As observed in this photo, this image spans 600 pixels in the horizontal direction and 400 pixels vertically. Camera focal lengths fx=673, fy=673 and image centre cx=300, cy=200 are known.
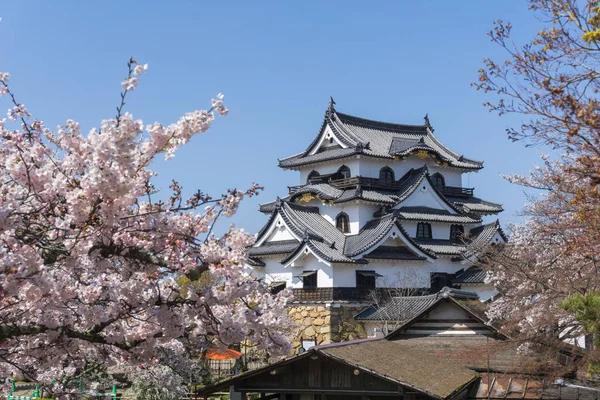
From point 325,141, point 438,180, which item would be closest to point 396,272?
point 438,180

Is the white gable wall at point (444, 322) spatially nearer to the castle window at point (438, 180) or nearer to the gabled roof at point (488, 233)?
the gabled roof at point (488, 233)

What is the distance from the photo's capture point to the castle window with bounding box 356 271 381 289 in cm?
3353

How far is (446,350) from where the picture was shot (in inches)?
635

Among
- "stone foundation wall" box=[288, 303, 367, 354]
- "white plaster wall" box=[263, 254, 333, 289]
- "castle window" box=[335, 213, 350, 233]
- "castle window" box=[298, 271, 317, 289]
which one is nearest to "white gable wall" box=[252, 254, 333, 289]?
"white plaster wall" box=[263, 254, 333, 289]

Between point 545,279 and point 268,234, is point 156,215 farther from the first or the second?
point 268,234

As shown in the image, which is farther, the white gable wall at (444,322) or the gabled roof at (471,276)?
the gabled roof at (471,276)

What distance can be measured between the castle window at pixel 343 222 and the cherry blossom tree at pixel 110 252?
2781 cm

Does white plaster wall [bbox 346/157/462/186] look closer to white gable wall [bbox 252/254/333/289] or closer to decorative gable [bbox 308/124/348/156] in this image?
decorative gable [bbox 308/124/348/156]

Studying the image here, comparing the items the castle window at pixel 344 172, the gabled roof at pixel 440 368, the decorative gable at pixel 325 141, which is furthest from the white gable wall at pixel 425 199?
the gabled roof at pixel 440 368

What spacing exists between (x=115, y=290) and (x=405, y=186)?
31.4 m

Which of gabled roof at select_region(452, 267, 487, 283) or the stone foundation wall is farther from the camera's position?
gabled roof at select_region(452, 267, 487, 283)

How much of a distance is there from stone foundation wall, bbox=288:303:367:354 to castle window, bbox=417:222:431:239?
271 inches

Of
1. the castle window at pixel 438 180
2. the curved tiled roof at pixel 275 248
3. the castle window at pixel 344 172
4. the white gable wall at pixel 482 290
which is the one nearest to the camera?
the white gable wall at pixel 482 290

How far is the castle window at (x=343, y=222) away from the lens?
3644cm
